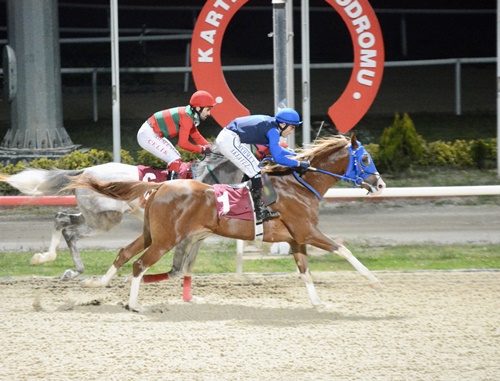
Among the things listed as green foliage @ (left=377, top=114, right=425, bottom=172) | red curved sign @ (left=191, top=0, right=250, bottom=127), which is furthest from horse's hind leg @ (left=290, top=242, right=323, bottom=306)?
green foliage @ (left=377, top=114, right=425, bottom=172)

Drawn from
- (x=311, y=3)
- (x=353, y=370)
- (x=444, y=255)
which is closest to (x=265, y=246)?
(x=444, y=255)

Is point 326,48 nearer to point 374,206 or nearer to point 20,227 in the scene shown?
point 374,206

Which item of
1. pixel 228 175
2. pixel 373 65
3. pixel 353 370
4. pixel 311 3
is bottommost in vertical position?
pixel 353 370

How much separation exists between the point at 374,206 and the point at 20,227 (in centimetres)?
421

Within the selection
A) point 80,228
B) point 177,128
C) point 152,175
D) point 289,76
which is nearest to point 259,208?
point 152,175

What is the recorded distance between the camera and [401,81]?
2022cm

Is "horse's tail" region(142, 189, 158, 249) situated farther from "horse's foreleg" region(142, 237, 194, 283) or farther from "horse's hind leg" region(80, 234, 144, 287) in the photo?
"horse's foreleg" region(142, 237, 194, 283)

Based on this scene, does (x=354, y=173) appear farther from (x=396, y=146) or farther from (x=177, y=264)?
(x=396, y=146)

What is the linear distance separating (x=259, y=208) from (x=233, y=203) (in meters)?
0.20

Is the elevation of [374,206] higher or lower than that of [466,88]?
lower

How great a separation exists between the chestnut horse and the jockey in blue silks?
13 centimetres

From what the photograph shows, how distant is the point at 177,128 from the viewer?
30.3ft

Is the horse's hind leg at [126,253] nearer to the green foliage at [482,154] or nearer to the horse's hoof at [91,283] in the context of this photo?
the horse's hoof at [91,283]

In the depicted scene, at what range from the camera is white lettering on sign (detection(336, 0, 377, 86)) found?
11.8m
